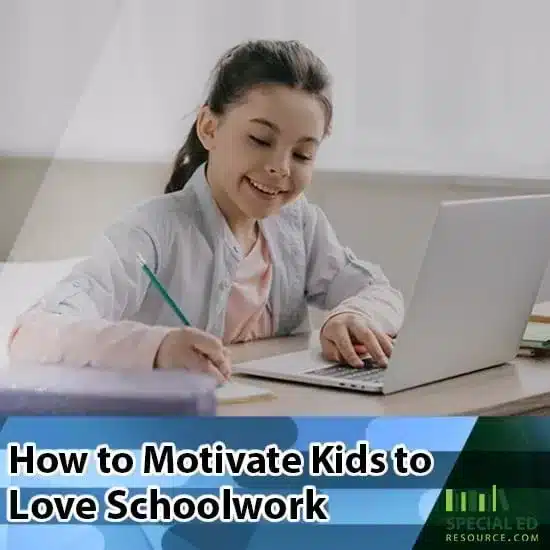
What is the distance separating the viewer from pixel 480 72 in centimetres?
167

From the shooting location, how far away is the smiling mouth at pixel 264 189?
1.64m

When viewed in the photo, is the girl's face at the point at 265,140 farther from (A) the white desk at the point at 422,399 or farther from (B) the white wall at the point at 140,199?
(A) the white desk at the point at 422,399

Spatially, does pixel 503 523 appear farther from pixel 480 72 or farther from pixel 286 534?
pixel 480 72

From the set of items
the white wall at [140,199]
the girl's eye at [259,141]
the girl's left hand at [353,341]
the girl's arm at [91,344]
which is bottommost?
Answer: the girl's arm at [91,344]

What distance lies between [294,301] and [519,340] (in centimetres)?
26

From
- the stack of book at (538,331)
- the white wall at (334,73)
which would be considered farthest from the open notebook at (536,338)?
the white wall at (334,73)

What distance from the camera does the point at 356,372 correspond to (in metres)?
1.57

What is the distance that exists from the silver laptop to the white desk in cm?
1

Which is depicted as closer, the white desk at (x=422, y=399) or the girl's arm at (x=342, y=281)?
the white desk at (x=422, y=399)

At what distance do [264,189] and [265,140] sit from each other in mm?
57

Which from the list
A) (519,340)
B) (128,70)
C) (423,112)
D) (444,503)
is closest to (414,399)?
(444,503)

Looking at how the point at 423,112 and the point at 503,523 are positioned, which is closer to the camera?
the point at 503,523

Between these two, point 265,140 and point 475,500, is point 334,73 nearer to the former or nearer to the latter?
point 265,140

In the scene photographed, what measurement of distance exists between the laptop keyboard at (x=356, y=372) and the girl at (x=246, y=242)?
0.01 meters
